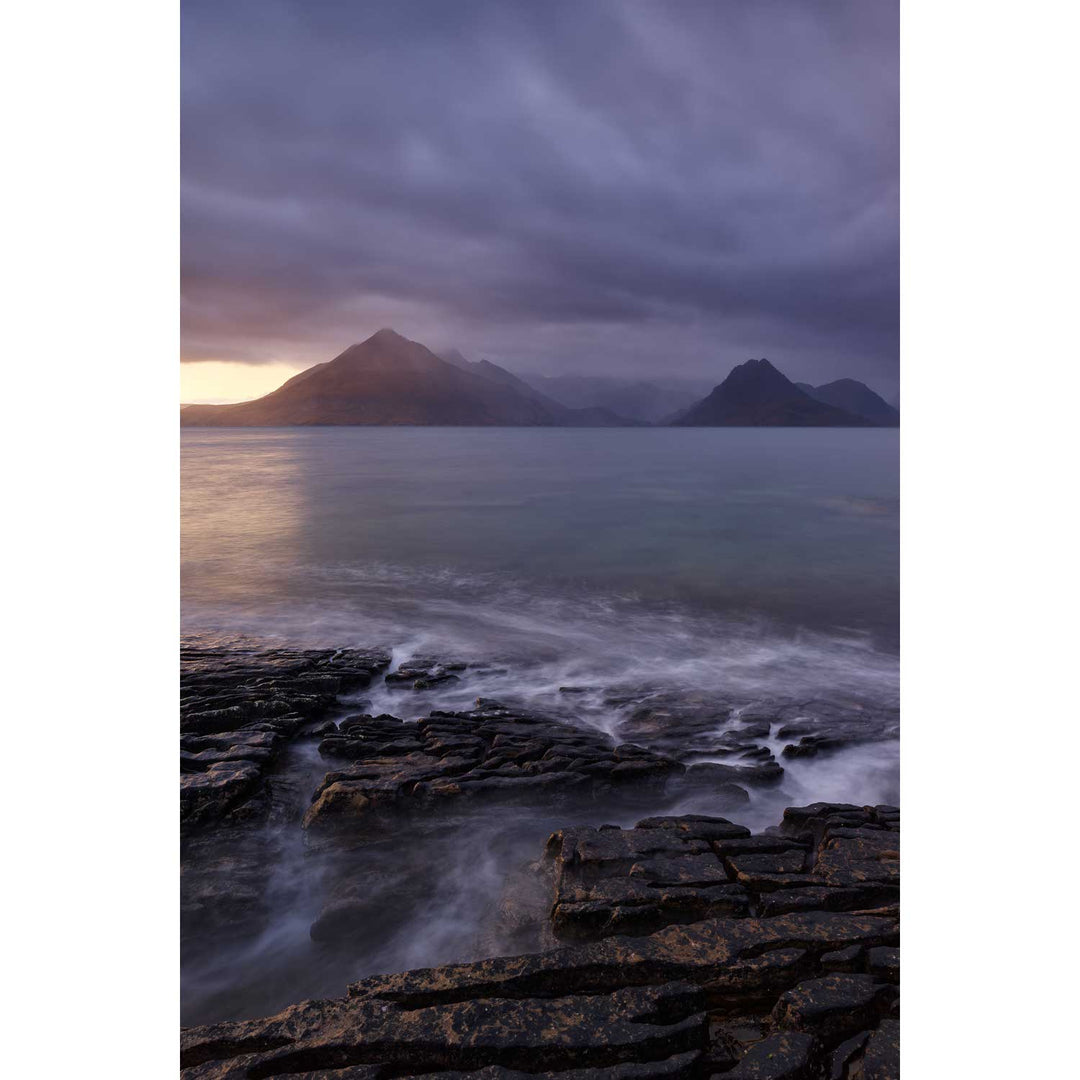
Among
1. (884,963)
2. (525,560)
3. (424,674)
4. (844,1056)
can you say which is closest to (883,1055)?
(844,1056)

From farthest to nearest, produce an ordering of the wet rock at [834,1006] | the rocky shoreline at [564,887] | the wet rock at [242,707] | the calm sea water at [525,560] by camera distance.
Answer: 1. the calm sea water at [525,560]
2. the wet rock at [242,707]
3. the wet rock at [834,1006]
4. the rocky shoreline at [564,887]

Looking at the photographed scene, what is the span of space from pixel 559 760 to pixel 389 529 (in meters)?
13.3

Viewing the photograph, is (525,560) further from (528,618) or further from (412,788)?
(412,788)

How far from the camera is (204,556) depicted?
42.7 ft

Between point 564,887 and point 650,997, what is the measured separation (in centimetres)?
86

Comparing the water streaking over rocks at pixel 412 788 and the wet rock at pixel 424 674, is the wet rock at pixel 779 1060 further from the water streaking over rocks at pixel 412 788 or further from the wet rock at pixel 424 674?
the wet rock at pixel 424 674

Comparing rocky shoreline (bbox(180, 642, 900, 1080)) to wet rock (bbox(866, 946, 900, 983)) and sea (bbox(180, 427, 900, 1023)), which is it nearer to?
wet rock (bbox(866, 946, 900, 983))

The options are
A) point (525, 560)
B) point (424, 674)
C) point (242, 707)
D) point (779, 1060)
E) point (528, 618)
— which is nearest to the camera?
point (779, 1060)

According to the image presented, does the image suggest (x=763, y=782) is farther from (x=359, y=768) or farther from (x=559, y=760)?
(x=359, y=768)

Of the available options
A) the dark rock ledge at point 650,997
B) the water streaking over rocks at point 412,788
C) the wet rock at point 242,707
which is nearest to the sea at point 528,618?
the water streaking over rocks at point 412,788

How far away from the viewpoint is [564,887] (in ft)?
10.1

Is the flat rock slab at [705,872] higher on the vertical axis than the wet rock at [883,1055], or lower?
lower

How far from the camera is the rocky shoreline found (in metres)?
2.07

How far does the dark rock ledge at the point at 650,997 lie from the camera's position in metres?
2.02
